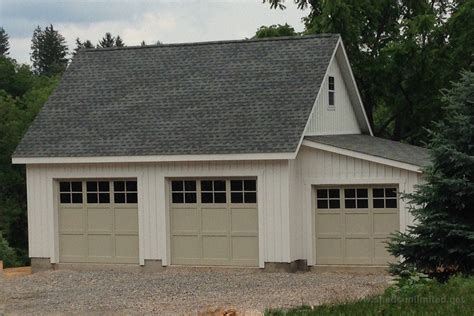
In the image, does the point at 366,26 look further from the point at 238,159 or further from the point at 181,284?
the point at 181,284

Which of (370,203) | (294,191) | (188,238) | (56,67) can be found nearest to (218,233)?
(188,238)

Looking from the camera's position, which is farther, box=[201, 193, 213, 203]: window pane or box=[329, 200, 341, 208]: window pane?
box=[201, 193, 213, 203]: window pane

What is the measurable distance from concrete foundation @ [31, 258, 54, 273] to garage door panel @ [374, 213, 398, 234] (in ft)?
25.8

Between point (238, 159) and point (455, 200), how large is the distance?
5985 mm

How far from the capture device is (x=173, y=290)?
1739 cm

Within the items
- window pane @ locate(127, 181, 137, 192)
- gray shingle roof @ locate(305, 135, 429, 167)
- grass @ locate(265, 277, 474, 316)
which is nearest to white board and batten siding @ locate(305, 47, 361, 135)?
gray shingle roof @ locate(305, 135, 429, 167)

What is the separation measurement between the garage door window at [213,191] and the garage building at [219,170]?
Result: 28 millimetres

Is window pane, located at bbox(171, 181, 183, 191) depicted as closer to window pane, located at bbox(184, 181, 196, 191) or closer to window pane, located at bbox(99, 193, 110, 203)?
window pane, located at bbox(184, 181, 196, 191)

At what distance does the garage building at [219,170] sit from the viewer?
19.7 meters

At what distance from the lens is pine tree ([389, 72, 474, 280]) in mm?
14734

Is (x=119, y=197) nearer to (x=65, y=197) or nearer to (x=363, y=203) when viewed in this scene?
(x=65, y=197)

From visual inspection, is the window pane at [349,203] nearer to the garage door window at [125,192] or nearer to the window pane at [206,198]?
the window pane at [206,198]

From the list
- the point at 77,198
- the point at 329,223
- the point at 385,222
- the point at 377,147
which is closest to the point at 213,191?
the point at 329,223

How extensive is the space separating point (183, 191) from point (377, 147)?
4791 mm
